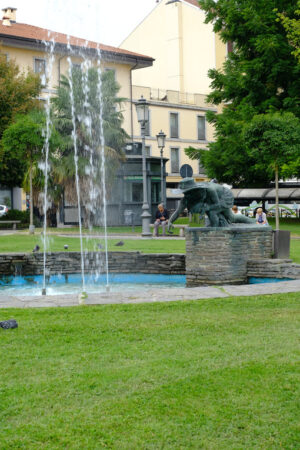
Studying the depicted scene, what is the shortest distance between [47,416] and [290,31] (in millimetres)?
24531

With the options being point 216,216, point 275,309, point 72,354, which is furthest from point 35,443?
point 216,216

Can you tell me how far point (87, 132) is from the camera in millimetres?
31516

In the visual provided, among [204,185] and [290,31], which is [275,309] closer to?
[204,185]

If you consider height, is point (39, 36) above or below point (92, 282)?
above

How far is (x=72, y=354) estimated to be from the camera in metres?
4.92

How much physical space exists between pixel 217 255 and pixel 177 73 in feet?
140

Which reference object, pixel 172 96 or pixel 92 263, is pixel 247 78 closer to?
pixel 92 263

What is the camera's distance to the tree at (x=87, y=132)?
30500 millimetres

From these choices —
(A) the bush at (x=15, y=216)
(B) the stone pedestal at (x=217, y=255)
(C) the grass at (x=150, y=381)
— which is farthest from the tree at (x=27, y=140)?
Answer: (C) the grass at (x=150, y=381)

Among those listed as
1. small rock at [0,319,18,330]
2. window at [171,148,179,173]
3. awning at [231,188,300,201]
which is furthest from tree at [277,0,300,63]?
window at [171,148,179,173]

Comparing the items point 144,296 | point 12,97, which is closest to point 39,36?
point 12,97

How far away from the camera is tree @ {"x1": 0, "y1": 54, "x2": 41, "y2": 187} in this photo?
30906 mm

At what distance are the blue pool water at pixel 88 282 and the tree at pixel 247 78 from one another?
1400cm

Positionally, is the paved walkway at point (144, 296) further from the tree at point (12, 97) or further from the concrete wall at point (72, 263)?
the tree at point (12, 97)
